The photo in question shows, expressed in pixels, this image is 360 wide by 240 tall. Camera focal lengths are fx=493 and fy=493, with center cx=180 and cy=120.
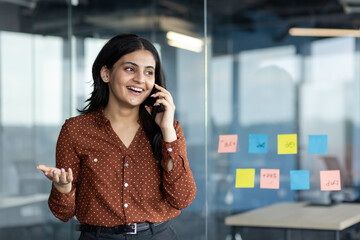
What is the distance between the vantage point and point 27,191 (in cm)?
359

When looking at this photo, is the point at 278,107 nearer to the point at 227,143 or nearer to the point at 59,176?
the point at 227,143

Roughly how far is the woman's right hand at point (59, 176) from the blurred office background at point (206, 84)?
1467 millimetres

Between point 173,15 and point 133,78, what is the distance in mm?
1964

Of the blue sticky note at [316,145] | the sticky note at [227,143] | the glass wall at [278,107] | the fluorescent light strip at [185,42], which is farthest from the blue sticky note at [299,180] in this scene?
the fluorescent light strip at [185,42]

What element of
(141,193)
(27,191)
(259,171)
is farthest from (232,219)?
(141,193)

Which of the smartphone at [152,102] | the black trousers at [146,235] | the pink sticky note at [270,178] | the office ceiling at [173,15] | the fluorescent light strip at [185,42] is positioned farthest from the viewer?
the fluorescent light strip at [185,42]

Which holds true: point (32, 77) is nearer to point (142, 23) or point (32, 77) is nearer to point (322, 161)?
point (142, 23)

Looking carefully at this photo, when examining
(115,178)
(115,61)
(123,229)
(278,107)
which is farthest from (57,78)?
(123,229)

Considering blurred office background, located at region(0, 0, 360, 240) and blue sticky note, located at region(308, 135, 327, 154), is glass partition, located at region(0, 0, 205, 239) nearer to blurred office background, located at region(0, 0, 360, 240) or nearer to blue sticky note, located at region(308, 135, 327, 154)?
blurred office background, located at region(0, 0, 360, 240)

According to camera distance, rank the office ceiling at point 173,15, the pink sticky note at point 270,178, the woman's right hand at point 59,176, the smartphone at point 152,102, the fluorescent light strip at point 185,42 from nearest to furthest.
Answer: the woman's right hand at point 59,176, the smartphone at point 152,102, the pink sticky note at point 270,178, the office ceiling at point 173,15, the fluorescent light strip at point 185,42

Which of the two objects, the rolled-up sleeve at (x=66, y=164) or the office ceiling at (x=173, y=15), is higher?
the office ceiling at (x=173, y=15)

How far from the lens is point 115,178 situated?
1.71 metres

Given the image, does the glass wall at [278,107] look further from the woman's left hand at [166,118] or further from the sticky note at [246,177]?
the woman's left hand at [166,118]

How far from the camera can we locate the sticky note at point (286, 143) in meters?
2.85
